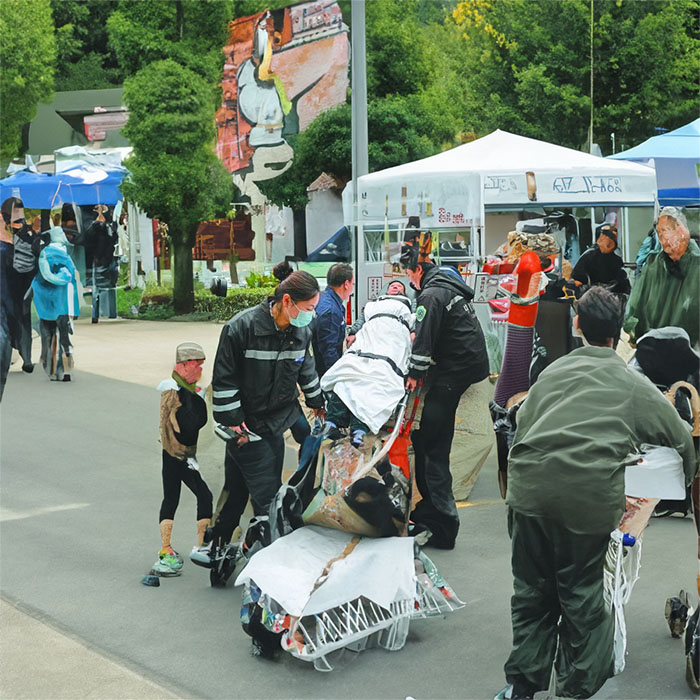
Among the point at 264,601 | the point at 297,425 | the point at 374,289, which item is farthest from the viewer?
the point at 374,289

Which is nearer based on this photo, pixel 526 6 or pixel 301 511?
pixel 301 511

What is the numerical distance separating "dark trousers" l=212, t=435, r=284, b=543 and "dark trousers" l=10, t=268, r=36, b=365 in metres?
9.54

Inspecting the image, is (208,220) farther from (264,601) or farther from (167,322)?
A: (264,601)

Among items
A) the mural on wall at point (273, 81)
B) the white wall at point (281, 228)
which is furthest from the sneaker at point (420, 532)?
the white wall at point (281, 228)

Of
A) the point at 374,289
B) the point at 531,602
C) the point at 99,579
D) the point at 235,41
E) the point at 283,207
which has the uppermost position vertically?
the point at 235,41

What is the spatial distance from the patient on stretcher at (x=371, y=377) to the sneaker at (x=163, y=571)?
1626mm

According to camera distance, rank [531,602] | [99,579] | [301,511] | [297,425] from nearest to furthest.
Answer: [531,602] < [301,511] < [99,579] < [297,425]

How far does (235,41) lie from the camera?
67.6ft

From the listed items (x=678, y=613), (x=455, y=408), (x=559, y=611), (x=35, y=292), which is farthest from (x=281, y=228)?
(x=559, y=611)

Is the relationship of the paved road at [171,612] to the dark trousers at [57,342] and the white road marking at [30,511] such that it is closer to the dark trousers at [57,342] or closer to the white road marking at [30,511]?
the white road marking at [30,511]

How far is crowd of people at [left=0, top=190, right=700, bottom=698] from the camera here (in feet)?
13.5

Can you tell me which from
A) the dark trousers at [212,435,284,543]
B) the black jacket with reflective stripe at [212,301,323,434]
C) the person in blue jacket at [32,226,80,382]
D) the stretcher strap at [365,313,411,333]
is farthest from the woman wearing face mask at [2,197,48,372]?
the stretcher strap at [365,313,411,333]

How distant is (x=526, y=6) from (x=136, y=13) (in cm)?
755

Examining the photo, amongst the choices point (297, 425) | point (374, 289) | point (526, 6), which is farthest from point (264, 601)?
point (526, 6)
